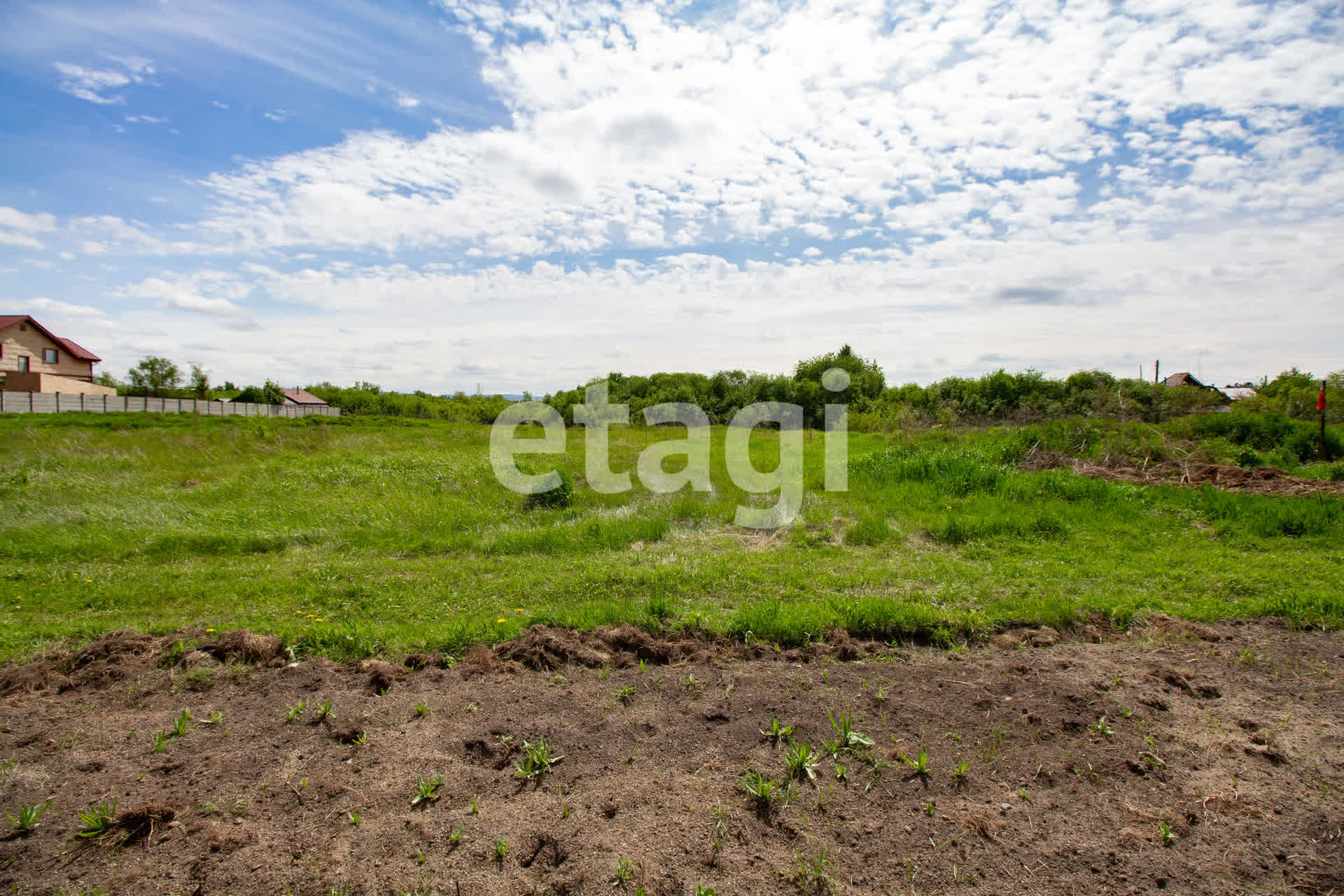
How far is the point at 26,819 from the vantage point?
2.74 m

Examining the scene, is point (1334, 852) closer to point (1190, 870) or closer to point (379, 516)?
point (1190, 870)

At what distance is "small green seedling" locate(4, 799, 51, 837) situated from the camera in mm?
2736

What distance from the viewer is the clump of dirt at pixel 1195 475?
32.2ft

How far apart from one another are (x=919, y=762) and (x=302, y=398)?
6519cm

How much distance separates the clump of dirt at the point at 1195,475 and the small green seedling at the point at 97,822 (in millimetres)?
12700

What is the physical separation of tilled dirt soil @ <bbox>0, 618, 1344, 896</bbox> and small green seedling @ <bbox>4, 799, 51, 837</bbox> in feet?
0.21

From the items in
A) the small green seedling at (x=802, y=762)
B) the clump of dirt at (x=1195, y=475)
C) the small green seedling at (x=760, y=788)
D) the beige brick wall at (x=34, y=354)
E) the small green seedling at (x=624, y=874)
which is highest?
the beige brick wall at (x=34, y=354)

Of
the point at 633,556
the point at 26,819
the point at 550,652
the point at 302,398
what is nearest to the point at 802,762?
the point at 550,652

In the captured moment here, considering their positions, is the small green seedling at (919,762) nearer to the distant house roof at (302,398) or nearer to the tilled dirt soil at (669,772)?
the tilled dirt soil at (669,772)

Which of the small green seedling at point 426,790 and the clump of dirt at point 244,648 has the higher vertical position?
the clump of dirt at point 244,648

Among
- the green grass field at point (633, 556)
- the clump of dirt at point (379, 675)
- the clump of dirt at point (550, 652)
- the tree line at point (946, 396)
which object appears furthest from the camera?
the tree line at point (946, 396)

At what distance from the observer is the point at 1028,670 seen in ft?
14.0

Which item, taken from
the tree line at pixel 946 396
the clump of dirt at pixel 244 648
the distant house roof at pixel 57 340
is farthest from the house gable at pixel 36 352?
the clump of dirt at pixel 244 648

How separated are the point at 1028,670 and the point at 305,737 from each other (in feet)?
14.5
